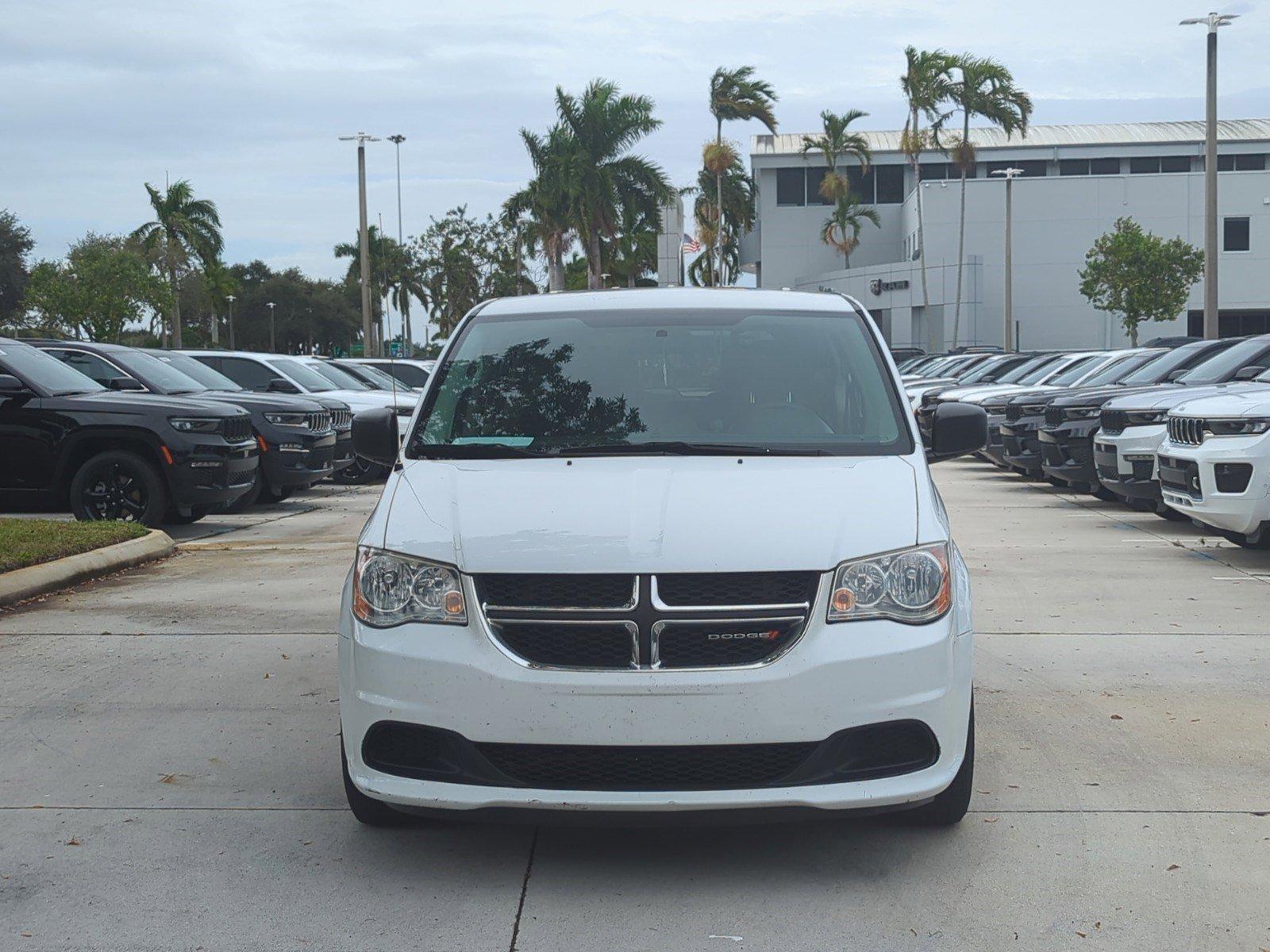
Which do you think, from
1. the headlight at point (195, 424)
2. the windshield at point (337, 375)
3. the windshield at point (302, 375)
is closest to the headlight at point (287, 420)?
the headlight at point (195, 424)

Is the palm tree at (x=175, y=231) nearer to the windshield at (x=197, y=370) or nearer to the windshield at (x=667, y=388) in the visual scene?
the windshield at (x=197, y=370)

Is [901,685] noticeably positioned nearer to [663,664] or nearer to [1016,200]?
[663,664]

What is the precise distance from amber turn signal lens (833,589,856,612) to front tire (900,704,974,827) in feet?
2.08

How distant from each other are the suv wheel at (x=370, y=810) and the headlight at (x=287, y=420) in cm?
1114

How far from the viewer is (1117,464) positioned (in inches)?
523

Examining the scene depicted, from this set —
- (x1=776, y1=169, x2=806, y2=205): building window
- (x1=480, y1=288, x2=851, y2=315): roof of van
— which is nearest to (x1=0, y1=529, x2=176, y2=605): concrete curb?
(x1=480, y1=288, x2=851, y2=315): roof of van

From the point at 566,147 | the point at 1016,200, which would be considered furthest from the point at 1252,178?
the point at 566,147

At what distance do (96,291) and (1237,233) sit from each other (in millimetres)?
47834

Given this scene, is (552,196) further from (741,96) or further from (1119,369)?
(1119,369)

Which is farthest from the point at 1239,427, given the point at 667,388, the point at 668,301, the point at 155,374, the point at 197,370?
the point at 197,370

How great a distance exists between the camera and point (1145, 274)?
172 feet

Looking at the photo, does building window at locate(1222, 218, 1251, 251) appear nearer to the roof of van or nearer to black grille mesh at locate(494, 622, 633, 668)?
the roof of van

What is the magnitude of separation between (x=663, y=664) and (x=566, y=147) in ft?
159

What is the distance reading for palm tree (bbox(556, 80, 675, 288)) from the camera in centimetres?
5075
